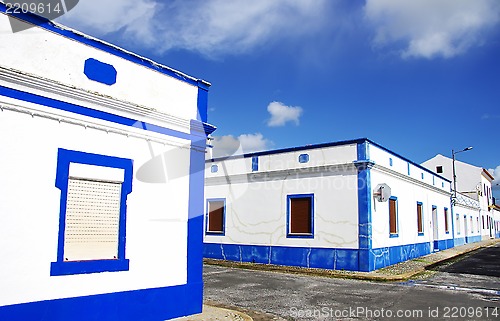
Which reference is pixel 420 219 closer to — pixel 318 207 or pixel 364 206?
pixel 364 206

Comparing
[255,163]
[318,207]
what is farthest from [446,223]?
[255,163]

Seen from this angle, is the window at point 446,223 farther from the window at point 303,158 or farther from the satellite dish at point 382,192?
the window at point 303,158

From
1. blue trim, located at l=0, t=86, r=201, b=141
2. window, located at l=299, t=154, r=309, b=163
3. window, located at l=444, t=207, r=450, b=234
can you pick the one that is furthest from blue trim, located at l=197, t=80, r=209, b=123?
window, located at l=444, t=207, r=450, b=234

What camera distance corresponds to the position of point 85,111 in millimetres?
6359

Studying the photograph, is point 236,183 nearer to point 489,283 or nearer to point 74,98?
point 489,283

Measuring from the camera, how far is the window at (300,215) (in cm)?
1481

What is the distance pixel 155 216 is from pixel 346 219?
8.42 m

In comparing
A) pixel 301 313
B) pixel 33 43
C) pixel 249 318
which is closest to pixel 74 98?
pixel 33 43

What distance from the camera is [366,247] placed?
13.3 m

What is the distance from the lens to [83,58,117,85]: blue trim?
21.5 ft

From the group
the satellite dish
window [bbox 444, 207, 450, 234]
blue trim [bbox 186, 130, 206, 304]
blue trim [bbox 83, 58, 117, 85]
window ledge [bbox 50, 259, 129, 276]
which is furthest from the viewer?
window [bbox 444, 207, 450, 234]

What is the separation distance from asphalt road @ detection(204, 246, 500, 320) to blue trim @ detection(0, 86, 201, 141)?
3893mm

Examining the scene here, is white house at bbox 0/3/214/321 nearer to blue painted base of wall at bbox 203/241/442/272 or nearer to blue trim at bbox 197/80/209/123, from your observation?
blue trim at bbox 197/80/209/123

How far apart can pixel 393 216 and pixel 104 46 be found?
1241cm
